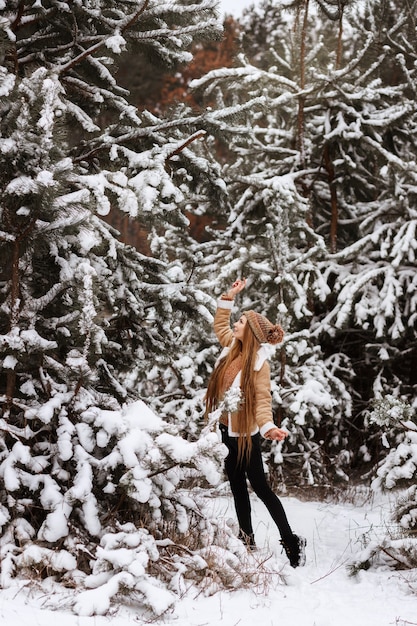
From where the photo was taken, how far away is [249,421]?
175 inches

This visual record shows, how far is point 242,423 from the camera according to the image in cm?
444

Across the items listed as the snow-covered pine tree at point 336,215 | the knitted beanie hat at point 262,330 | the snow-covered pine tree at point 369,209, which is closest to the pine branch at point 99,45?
the snow-covered pine tree at point 336,215

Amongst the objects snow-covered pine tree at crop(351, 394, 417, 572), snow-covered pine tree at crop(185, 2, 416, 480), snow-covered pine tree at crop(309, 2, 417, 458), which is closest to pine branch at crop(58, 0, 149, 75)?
snow-covered pine tree at crop(185, 2, 416, 480)

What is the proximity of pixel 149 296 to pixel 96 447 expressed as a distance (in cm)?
192

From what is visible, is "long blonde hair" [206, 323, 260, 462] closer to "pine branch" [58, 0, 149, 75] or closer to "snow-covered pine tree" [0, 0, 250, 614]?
"snow-covered pine tree" [0, 0, 250, 614]

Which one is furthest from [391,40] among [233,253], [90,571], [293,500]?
[90,571]

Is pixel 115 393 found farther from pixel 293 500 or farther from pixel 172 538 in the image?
pixel 293 500

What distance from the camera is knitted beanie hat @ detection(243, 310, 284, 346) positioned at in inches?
182

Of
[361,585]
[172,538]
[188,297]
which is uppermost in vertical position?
[188,297]

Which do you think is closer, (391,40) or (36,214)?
(36,214)

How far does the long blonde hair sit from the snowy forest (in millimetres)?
424

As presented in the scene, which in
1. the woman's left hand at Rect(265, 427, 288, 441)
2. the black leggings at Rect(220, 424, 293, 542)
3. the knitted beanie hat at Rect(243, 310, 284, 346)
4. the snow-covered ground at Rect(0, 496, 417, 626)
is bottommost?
the snow-covered ground at Rect(0, 496, 417, 626)

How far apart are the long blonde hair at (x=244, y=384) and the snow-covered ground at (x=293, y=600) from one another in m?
0.83

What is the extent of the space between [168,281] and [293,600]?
2843 mm
